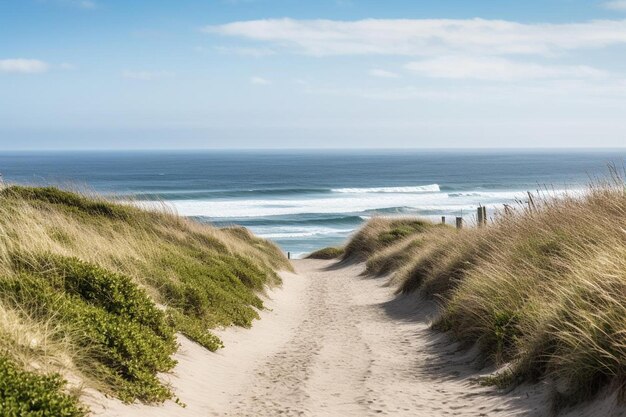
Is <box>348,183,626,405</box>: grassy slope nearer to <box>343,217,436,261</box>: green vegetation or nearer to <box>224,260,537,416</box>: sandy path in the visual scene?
<box>224,260,537,416</box>: sandy path

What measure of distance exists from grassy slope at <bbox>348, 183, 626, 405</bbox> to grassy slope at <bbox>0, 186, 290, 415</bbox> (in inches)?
169

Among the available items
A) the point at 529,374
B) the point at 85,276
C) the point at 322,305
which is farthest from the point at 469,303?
the point at 322,305

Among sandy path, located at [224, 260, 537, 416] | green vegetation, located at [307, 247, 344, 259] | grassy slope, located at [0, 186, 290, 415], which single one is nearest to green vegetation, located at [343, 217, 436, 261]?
green vegetation, located at [307, 247, 344, 259]

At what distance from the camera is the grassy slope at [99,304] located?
6.68 metres

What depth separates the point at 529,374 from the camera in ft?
26.2

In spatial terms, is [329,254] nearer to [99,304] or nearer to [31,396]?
[99,304]

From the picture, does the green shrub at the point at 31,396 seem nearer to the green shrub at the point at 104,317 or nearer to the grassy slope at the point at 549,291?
the green shrub at the point at 104,317

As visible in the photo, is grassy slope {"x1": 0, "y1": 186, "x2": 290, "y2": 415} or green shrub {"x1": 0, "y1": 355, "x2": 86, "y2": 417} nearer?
green shrub {"x1": 0, "y1": 355, "x2": 86, "y2": 417}

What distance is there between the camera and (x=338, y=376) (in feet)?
33.4

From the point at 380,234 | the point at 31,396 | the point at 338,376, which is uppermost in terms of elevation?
the point at 31,396

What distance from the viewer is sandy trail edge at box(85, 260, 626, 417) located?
777 cm

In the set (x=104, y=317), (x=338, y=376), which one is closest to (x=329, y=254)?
(x=338, y=376)

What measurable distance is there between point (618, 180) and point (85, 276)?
1032 centimetres

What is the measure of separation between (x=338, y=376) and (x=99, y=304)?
3.63 metres
